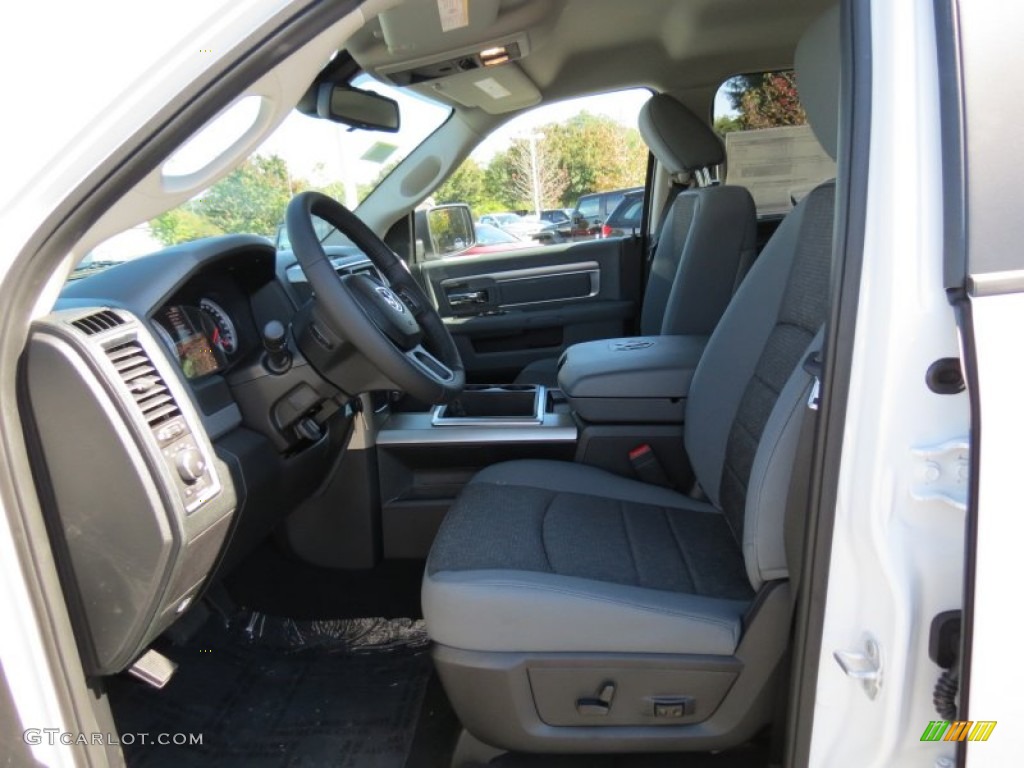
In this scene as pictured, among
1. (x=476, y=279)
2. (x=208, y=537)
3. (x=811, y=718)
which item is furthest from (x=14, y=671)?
(x=476, y=279)

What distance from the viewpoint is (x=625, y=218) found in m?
3.28

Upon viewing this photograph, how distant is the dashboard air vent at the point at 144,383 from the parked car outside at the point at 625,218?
2.48 metres

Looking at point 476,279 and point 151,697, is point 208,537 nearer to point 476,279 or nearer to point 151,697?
point 151,697

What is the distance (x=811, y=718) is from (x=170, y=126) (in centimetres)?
103

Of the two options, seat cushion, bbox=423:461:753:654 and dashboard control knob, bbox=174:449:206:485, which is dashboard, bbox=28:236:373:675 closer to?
dashboard control knob, bbox=174:449:206:485

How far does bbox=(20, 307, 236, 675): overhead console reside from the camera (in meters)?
0.90

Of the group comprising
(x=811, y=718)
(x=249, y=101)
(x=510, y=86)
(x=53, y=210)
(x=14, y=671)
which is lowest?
(x=811, y=718)

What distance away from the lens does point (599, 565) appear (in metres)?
1.24

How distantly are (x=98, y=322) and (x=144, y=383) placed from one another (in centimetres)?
10

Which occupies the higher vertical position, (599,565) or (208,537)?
(208,537)

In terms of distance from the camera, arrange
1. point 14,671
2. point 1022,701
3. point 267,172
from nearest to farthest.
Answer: point 1022,701
point 14,671
point 267,172

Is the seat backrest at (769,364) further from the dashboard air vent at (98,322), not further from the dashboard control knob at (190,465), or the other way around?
the dashboard air vent at (98,322)

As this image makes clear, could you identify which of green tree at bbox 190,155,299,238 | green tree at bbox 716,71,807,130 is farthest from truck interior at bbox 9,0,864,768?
green tree at bbox 716,71,807,130

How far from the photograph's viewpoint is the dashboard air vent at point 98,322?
940 mm
